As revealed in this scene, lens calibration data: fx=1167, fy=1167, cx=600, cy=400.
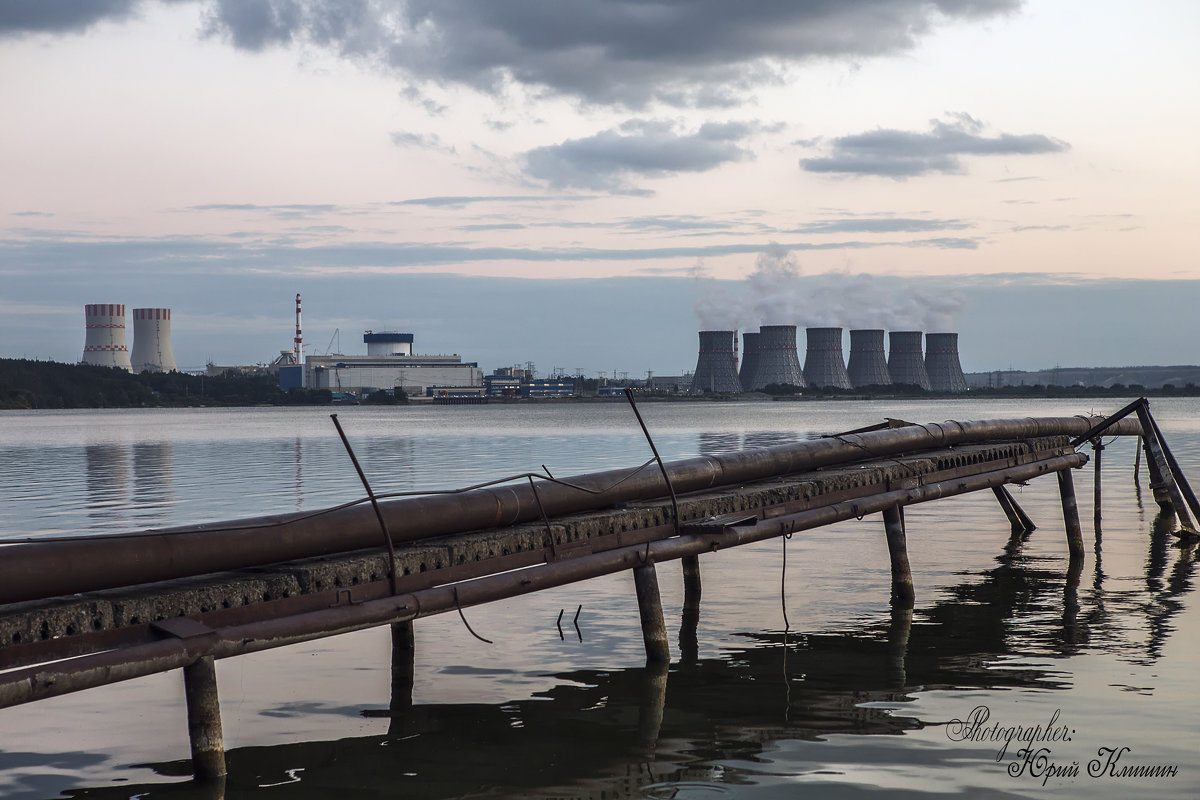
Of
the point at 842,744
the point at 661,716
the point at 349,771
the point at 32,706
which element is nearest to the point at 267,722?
the point at 349,771

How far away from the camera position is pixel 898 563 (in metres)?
17.9

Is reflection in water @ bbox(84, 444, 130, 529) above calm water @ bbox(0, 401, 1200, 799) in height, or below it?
below

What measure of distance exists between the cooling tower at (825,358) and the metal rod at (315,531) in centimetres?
17994

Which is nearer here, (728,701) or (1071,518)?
(728,701)

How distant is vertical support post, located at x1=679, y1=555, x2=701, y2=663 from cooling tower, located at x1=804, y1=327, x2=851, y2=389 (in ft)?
592

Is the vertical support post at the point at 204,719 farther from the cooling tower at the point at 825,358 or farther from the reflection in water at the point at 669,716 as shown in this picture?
the cooling tower at the point at 825,358

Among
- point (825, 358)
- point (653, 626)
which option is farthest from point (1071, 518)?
point (825, 358)

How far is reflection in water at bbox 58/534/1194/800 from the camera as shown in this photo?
387 inches

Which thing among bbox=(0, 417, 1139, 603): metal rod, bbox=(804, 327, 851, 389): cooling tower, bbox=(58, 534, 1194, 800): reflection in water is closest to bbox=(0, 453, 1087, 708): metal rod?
bbox=(0, 417, 1139, 603): metal rod

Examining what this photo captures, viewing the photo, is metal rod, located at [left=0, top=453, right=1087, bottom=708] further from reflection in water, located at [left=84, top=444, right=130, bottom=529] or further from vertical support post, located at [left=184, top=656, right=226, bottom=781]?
reflection in water, located at [left=84, top=444, right=130, bottom=529]

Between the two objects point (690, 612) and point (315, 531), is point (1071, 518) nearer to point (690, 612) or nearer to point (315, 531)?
point (690, 612)

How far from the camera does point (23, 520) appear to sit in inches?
1199

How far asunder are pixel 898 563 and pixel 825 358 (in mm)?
180695

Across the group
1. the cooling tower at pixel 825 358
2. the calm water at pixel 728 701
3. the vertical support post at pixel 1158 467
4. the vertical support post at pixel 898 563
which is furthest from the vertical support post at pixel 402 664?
the cooling tower at pixel 825 358
